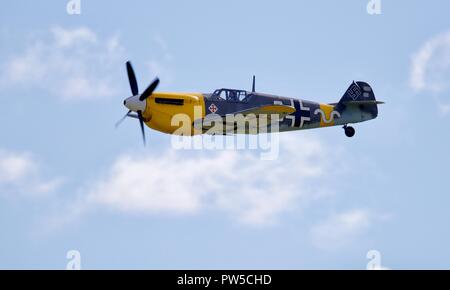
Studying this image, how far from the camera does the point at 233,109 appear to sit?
36.1 m

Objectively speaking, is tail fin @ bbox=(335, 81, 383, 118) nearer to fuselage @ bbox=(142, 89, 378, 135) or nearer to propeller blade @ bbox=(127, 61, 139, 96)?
fuselage @ bbox=(142, 89, 378, 135)

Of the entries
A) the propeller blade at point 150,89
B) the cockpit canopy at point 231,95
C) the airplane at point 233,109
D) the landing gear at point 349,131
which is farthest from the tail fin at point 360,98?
the propeller blade at point 150,89

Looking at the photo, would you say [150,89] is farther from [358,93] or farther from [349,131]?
[358,93]

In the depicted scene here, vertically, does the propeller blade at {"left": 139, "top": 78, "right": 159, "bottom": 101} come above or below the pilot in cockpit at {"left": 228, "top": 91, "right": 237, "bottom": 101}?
below

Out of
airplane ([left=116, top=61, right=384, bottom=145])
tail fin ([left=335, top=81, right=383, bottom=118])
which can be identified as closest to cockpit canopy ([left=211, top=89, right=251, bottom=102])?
airplane ([left=116, top=61, right=384, bottom=145])

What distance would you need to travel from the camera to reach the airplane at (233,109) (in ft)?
114

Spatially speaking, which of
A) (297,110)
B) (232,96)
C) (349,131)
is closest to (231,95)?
(232,96)

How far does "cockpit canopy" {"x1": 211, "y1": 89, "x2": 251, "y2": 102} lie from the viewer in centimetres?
3603

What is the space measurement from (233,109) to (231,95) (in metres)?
0.54

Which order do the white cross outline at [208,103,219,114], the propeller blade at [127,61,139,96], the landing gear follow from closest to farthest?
the white cross outline at [208,103,219,114], the propeller blade at [127,61,139,96], the landing gear
